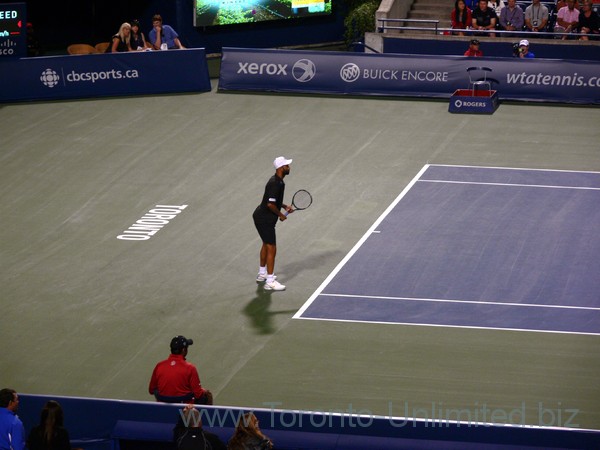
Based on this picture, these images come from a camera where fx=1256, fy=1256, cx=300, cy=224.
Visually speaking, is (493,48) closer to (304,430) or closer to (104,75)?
(104,75)

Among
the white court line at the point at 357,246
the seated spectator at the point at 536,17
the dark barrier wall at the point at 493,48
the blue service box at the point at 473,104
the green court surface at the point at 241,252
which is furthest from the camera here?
the seated spectator at the point at 536,17

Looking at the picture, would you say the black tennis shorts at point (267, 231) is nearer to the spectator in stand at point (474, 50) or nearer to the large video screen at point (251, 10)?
the spectator in stand at point (474, 50)

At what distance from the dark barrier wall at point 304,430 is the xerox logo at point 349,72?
20123 millimetres

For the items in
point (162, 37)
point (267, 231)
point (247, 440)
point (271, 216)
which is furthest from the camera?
point (162, 37)

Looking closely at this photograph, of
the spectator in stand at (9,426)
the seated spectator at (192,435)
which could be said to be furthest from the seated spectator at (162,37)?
the seated spectator at (192,435)

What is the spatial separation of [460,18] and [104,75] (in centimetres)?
1039

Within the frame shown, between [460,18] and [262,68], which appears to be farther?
[460,18]

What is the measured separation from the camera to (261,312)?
1986 centimetres

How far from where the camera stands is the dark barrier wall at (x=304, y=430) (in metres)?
12.7

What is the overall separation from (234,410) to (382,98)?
805 inches

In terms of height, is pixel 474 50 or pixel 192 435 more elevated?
pixel 474 50

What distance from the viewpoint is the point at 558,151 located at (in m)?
28.4

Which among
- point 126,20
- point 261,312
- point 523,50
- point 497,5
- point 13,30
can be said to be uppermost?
point 497,5

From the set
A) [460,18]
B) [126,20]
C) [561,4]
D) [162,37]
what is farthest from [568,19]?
[126,20]
